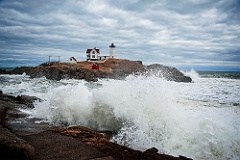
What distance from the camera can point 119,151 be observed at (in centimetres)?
352

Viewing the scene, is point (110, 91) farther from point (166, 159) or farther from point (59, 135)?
point (166, 159)

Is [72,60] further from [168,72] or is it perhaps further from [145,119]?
[145,119]

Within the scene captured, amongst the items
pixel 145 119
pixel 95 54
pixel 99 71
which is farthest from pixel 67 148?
pixel 95 54

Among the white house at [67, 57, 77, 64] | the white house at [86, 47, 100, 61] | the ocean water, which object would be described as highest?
the white house at [86, 47, 100, 61]

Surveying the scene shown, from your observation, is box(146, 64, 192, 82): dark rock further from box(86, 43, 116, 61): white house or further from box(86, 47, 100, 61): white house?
box(86, 47, 100, 61): white house

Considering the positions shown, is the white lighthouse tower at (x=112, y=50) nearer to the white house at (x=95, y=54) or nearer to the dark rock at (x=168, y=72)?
the white house at (x=95, y=54)

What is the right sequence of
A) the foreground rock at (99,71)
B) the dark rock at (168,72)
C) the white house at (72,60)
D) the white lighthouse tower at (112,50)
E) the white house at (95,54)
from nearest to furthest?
the foreground rock at (99,71)
the dark rock at (168,72)
the white house at (72,60)
the white house at (95,54)
the white lighthouse tower at (112,50)

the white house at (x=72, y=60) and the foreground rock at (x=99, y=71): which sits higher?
the white house at (x=72, y=60)

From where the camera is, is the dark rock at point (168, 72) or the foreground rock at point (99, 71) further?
the dark rock at point (168, 72)

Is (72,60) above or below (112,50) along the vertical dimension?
below

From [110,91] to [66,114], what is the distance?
1587 mm

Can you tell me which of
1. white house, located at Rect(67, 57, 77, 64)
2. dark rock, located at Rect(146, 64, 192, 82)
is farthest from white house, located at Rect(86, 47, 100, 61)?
dark rock, located at Rect(146, 64, 192, 82)

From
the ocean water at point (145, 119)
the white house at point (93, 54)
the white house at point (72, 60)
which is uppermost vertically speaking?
the white house at point (93, 54)

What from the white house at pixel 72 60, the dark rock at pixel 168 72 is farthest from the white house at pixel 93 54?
the dark rock at pixel 168 72
